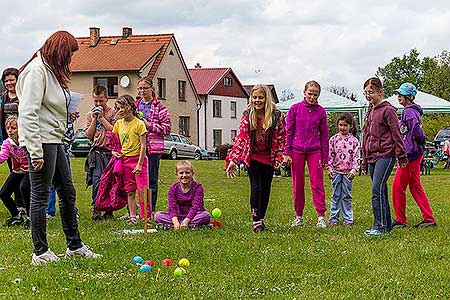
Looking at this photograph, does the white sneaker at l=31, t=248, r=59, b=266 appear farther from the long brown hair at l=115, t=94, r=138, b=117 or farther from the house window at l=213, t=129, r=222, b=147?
the house window at l=213, t=129, r=222, b=147

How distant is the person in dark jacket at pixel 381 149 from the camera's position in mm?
8086

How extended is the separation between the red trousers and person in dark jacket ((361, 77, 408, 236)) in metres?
0.66

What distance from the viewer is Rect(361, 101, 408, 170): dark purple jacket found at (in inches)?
317

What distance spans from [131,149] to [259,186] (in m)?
1.83

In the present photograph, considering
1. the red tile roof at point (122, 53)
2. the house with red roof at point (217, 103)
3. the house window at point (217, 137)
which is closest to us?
the red tile roof at point (122, 53)

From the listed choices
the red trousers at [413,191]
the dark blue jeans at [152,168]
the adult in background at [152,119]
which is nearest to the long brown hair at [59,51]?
the adult in background at [152,119]

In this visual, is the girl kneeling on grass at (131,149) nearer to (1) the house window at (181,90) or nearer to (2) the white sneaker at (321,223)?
A: (2) the white sneaker at (321,223)

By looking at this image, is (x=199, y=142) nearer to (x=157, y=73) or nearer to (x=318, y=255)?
(x=157, y=73)

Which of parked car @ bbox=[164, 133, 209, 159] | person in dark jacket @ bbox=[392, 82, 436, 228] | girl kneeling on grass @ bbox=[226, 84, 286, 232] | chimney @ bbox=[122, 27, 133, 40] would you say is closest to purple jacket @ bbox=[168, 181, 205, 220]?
girl kneeling on grass @ bbox=[226, 84, 286, 232]

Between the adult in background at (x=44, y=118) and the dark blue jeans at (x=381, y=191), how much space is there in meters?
3.40

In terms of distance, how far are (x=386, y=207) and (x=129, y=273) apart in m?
3.57

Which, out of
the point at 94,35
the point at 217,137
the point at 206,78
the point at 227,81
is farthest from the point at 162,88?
the point at 227,81

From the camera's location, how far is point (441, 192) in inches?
619

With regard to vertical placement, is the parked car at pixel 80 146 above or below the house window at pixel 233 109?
below
